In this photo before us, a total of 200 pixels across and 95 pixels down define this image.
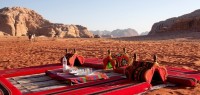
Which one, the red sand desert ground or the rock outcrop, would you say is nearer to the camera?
the red sand desert ground

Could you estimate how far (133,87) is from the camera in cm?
675

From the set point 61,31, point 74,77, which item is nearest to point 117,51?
point 74,77

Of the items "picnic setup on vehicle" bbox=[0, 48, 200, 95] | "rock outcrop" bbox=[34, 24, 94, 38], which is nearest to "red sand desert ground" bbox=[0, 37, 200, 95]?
"picnic setup on vehicle" bbox=[0, 48, 200, 95]

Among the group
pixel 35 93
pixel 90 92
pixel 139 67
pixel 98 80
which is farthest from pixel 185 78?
pixel 35 93

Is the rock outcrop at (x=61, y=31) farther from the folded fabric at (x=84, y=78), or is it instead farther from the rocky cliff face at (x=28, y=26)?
the folded fabric at (x=84, y=78)

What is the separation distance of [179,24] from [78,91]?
5321cm

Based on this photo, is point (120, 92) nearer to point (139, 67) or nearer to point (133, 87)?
point (133, 87)

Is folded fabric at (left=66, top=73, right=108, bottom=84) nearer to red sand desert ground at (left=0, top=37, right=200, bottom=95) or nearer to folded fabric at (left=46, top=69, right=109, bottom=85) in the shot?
folded fabric at (left=46, top=69, right=109, bottom=85)

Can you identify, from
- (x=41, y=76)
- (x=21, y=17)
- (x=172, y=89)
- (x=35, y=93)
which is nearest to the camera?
(x=35, y=93)

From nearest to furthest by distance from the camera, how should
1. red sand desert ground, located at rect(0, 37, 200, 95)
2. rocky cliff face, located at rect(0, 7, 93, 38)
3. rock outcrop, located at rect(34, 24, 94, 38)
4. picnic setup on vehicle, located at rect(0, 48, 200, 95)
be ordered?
1. picnic setup on vehicle, located at rect(0, 48, 200, 95)
2. red sand desert ground, located at rect(0, 37, 200, 95)
3. rock outcrop, located at rect(34, 24, 94, 38)
4. rocky cliff face, located at rect(0, 7, 93, 38)

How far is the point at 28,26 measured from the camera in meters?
83.9

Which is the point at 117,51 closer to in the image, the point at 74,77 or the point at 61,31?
the point at 74,77

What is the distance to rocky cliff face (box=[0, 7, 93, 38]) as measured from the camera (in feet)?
237

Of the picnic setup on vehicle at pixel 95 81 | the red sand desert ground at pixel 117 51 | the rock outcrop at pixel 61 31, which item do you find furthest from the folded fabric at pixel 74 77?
the rock outcrop at pixel 61 31
